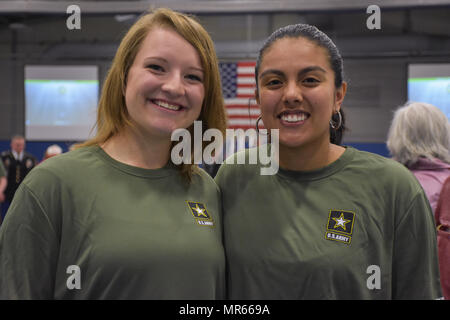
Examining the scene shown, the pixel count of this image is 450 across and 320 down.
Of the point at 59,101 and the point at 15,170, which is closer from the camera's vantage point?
the point at 15,170

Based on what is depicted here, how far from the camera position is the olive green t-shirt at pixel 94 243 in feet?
3.91

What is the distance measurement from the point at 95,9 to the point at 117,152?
6.64 meters

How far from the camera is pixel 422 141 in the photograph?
2598 mm

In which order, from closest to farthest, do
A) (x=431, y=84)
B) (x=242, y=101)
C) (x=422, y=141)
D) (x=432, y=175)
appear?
(x=432, y=175) → (x=422, y=141) → (x=242, y=101) → (x=431, y=84)

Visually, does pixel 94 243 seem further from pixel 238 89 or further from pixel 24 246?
pixel 238 89

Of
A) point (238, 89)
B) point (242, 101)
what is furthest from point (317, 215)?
point (238, 89)

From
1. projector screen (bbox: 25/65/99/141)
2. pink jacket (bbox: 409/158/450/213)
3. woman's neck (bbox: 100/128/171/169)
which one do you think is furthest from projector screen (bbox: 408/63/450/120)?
woman's neck (bbox: 100/128/171/169)

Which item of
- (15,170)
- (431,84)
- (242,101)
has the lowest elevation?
(15,170)

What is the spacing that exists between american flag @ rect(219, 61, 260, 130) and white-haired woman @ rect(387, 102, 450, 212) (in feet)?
14.7

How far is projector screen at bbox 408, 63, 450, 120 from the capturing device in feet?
25.2

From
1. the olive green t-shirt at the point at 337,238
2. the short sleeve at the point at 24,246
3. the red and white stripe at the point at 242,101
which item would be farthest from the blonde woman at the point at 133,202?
the red and white stripe at the point at 242,101

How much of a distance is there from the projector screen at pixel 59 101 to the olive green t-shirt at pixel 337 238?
7.65 meters

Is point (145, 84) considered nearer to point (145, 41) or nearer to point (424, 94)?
point (145, 41)

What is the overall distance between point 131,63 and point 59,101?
7.76m
